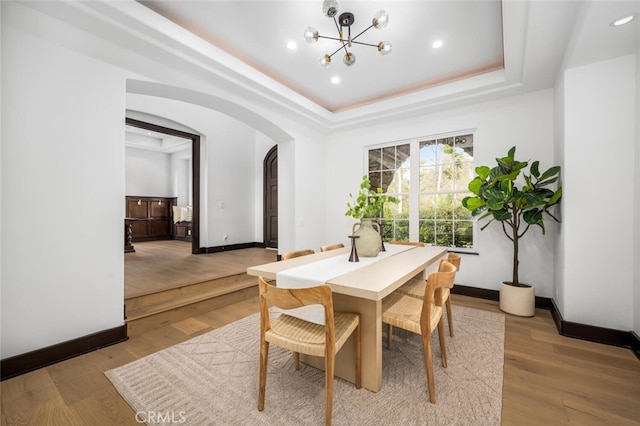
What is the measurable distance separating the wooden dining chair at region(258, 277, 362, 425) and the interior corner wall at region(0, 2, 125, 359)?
1.76 metres

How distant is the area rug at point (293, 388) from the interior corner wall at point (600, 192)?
1087mm

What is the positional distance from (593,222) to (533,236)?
871mm

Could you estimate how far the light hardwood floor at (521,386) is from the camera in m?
1.58

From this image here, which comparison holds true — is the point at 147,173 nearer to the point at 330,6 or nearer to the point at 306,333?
the point at 330,6

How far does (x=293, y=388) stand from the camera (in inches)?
72.5

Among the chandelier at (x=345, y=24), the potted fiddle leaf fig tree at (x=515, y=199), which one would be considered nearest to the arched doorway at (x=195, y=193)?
the chandelier at (x=345, y=24)

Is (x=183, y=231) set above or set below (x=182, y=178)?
below

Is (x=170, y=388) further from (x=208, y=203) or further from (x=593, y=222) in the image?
(x=208, y=203)

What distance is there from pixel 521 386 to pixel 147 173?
10267 mm

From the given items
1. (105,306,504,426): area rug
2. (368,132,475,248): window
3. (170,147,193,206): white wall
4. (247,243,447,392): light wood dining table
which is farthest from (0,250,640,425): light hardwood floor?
(170,147,193,206): white wall

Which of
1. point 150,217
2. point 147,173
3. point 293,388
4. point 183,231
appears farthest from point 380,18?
point 147,173

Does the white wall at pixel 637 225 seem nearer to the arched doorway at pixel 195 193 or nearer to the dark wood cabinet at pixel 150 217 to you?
the arched doorway at pixel 195 193

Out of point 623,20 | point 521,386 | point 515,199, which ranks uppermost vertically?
point 623,20

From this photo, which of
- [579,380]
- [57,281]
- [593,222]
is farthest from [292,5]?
[579,380]
